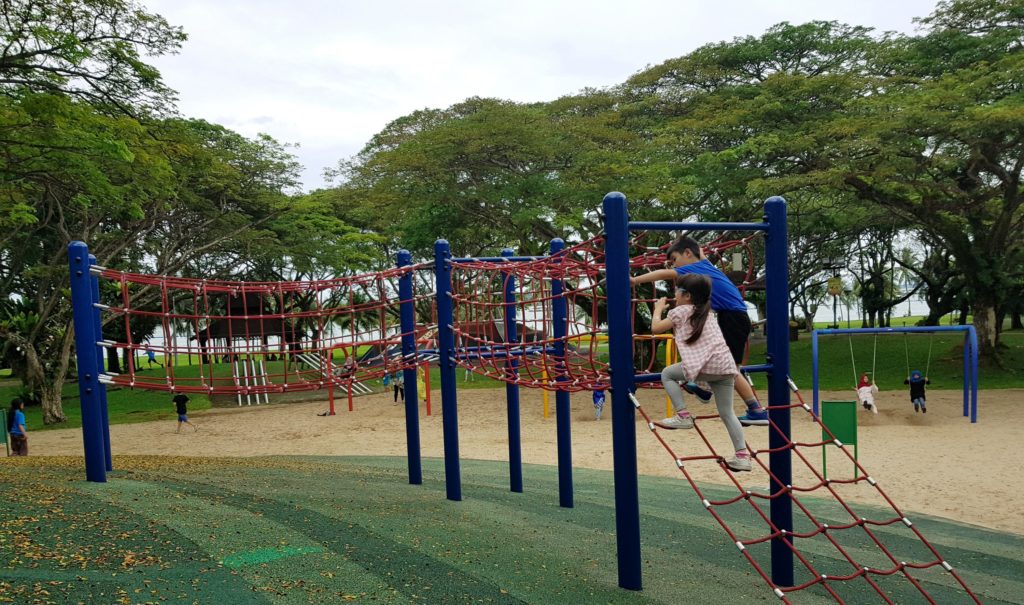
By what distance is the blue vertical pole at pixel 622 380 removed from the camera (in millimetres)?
4691

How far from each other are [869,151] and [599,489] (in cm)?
1310

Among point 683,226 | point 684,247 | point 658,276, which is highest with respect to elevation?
point 683,226

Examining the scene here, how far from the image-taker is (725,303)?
4828 mm

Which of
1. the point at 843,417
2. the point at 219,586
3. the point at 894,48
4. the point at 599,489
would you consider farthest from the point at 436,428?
the point at 894,48

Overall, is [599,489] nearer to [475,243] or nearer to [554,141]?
[554,141]

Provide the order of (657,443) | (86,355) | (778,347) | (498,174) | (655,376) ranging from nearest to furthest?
(655,376) → (778,347) → (86,355) → (657,443) → (498,174)

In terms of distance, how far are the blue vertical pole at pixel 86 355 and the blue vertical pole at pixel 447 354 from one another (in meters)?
3.04

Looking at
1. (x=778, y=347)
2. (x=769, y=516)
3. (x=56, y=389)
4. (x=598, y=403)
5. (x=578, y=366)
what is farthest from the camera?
(x=56, y=389)

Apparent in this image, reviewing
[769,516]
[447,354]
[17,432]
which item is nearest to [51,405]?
[17,432]

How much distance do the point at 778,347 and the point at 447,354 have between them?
339 centimetres

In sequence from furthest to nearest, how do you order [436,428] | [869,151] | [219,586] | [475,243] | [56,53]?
1. [475,243]
2. [869,151]
3. [436,428]
4. [56,53]
5. [219,586]

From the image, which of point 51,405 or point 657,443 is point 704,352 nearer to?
point 657,443

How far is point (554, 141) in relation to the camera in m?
20.6

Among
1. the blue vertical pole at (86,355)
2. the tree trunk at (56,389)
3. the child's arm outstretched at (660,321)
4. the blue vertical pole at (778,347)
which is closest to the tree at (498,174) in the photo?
the tree trunk at (56,389)
